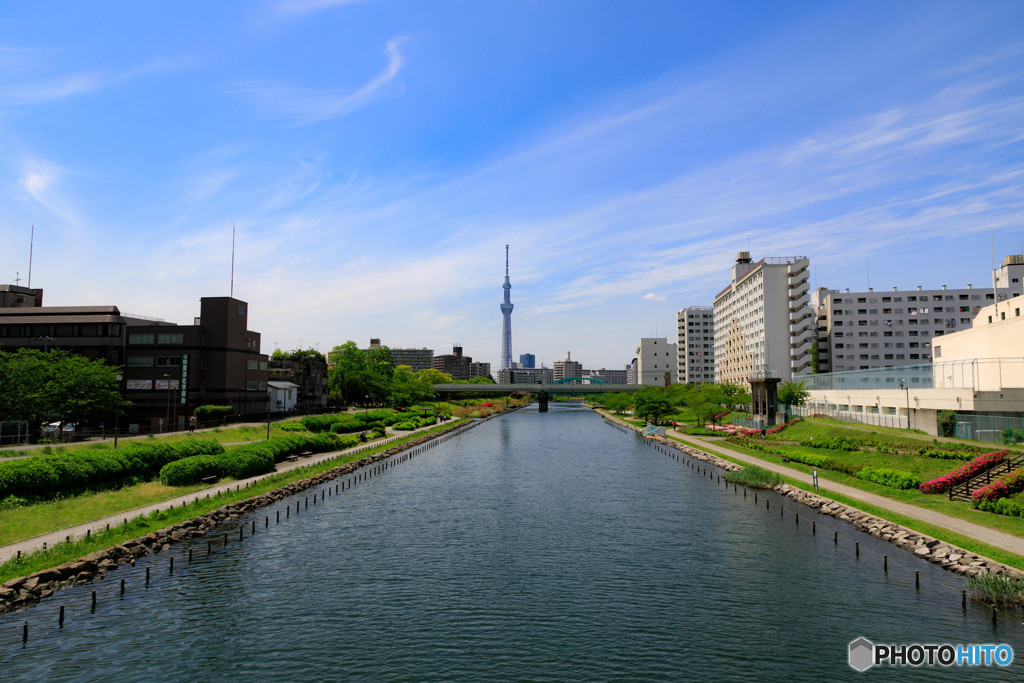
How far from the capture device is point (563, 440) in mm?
107938

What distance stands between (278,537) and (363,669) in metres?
19.6

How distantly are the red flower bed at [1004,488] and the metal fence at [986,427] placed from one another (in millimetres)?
24425

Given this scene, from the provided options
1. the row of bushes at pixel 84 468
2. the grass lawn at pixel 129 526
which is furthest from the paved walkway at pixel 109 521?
the row of bushes at pixel 84 468

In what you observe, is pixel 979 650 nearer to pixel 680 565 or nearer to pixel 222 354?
pixel 680 565

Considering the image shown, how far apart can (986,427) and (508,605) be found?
61.6 m

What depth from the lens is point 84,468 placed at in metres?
41.2

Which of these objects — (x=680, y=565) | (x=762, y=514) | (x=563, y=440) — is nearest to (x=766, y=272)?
(x=563, y=440)

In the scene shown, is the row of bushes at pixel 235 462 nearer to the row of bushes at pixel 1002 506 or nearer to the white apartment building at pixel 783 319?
the row of bushes at pixel 1002 506

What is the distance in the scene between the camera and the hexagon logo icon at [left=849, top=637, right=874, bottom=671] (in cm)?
2031

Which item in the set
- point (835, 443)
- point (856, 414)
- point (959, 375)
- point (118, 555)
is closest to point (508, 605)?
point (118, 555)

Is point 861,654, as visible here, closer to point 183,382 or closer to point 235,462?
point 235,462

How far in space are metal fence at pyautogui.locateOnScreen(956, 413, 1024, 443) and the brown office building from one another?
105343 mm

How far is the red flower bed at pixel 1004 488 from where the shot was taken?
122ft

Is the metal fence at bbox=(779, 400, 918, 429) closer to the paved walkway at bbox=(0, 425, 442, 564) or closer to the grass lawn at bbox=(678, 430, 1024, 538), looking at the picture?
the grass lawn at bbox=(678, 430, 1024, 538)
